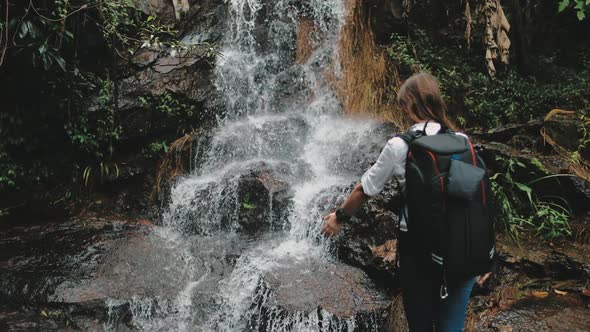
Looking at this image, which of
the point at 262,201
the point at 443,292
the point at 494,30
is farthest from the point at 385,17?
the point at 443,292

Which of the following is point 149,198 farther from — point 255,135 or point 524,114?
point 524,114

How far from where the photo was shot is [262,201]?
202 inches

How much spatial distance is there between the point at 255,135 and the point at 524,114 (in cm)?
413

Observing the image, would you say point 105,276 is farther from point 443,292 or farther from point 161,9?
point 161,9

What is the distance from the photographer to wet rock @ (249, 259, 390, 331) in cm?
346

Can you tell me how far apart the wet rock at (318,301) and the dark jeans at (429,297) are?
1.25m

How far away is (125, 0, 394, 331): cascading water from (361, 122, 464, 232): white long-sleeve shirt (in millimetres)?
1771

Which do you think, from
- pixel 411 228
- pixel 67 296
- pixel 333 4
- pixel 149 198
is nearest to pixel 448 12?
pixel 333 4

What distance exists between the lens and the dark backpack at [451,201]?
6.26 feet

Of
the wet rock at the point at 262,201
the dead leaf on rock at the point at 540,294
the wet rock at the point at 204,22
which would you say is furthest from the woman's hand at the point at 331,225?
the wet rock at the point at 204,22

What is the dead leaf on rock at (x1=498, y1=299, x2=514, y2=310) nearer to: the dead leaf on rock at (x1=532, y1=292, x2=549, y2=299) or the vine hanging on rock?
the dead leaf on rock at (x1=532, y1=292, x2=549, y2=299)

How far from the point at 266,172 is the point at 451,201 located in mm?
Answer: 3720

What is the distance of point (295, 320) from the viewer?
3.49 m

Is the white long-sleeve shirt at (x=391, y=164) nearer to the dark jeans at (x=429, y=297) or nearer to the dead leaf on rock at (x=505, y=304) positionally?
the dark jeans at (x=429, y=297)
